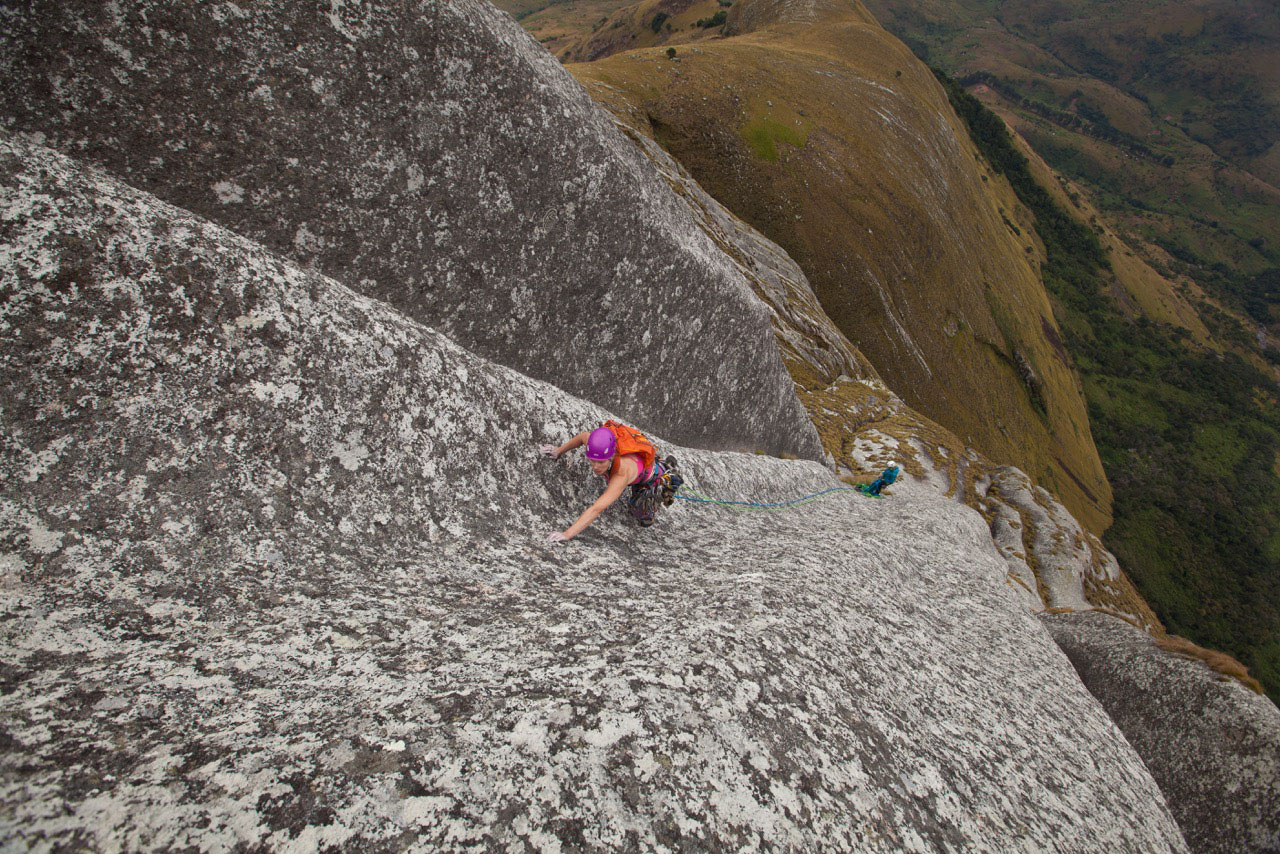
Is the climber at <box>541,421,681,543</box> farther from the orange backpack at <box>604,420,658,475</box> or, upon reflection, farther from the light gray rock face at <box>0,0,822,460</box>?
the light gray rock face at <box>0,0,822,460</box>

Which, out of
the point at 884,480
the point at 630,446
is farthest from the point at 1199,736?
the point at 630,446

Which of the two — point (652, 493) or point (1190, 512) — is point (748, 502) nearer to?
point (652, 493)

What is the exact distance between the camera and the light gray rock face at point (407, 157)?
329 inches

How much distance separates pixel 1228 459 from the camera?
190 metres

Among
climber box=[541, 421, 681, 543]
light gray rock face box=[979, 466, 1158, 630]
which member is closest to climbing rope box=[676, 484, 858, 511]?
climber box=[541, 421, 681, 543]

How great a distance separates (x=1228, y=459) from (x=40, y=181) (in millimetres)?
276963

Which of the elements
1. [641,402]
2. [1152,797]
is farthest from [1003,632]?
[641,402]

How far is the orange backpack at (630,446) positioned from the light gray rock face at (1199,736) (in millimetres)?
17205

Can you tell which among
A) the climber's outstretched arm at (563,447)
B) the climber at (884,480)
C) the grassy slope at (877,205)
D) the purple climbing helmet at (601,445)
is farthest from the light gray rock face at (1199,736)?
the grassy slope at (877,205)

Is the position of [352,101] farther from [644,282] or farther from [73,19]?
Result: [644,282]

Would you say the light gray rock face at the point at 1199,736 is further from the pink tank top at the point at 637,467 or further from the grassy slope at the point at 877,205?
the grassy slope at the point at 877,205

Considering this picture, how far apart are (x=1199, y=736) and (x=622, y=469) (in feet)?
61.2

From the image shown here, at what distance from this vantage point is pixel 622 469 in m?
8.98

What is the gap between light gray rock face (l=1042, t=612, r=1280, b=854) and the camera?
13812 millimetres
